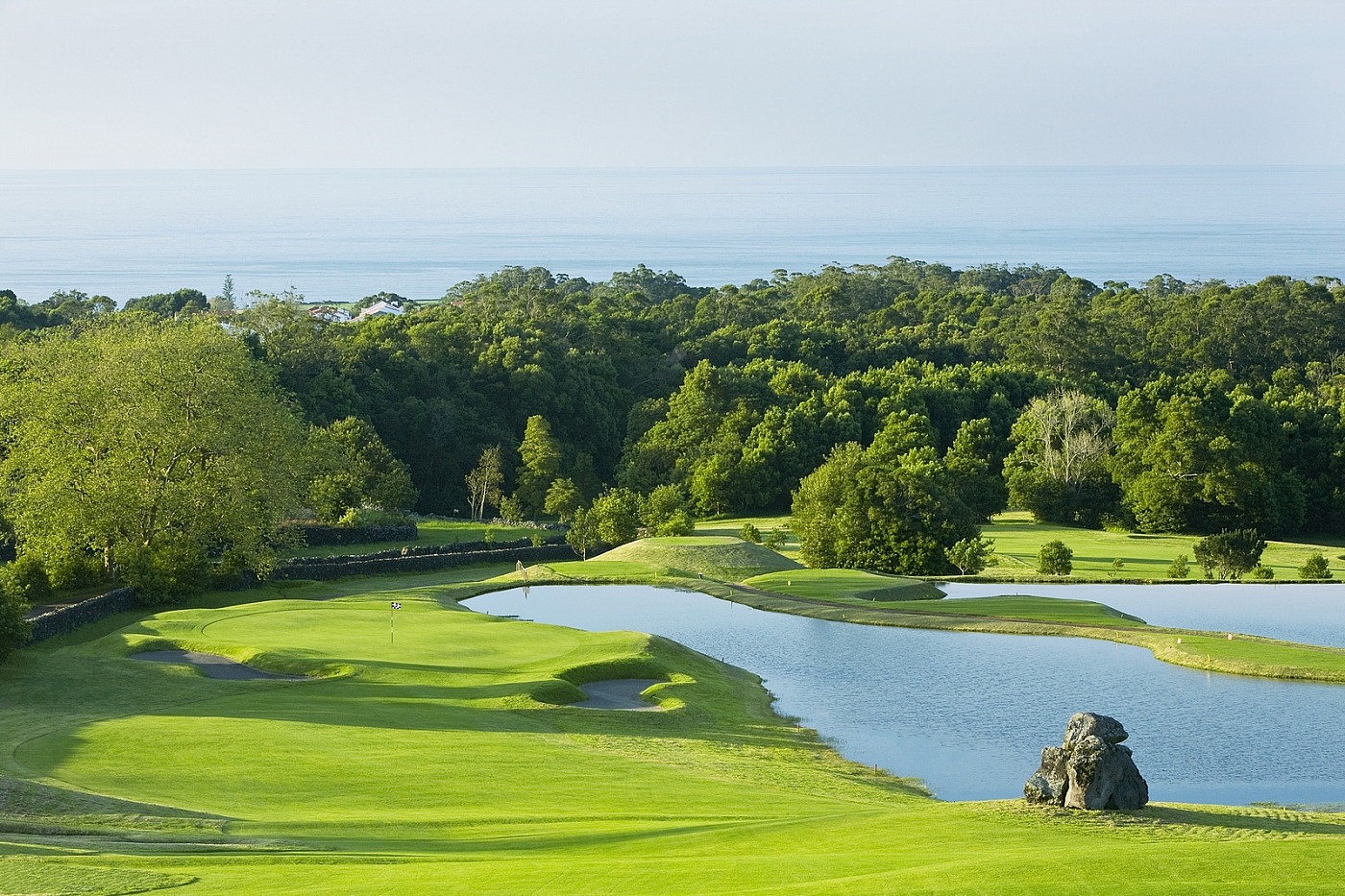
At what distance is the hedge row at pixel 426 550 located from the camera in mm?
53250

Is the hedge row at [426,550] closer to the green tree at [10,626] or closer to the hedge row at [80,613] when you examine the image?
the hedge row at [80,613]

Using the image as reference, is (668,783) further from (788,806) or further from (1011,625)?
(1011,625)

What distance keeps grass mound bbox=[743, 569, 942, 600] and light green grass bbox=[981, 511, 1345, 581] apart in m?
6.48

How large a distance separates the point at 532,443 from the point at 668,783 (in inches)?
2218

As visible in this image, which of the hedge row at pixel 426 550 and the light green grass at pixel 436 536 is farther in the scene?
the light green grass at pixel 436 536

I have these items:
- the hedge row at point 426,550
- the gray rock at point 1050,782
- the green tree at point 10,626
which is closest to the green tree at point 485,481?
the hedge row at point 426,550

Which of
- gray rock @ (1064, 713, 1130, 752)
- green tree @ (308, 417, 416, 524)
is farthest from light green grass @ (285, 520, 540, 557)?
gray rock @ (1064, 713, 1130, 752)

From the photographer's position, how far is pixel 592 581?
49.9 m

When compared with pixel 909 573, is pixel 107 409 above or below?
above

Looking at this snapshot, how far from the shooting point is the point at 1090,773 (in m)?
20.9

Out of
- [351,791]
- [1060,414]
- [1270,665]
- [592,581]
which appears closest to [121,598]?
[592,581]

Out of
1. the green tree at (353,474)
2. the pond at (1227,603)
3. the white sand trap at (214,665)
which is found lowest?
the white sand trap at (214,665)

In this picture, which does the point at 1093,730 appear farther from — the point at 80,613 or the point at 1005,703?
the point at 80,613

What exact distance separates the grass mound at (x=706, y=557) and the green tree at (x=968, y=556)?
20.5 ft
